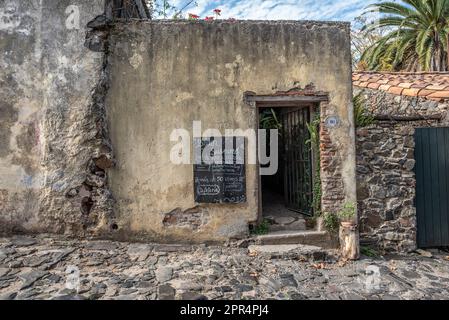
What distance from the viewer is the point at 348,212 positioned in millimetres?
5176

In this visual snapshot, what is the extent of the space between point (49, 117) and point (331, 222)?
4562 millimetres

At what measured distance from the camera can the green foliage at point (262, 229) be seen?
204 inches

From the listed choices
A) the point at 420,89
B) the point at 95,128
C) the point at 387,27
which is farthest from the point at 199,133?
the point at 387,27

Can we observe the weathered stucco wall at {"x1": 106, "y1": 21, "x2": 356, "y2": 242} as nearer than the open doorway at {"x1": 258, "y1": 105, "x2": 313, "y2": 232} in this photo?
Yes

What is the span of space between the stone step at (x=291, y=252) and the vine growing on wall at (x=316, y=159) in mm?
633

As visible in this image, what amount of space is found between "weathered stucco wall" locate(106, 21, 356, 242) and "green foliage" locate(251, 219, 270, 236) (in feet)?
0.59

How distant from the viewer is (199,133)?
5.11 m

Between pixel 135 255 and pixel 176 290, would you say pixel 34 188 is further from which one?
pixel 176 290

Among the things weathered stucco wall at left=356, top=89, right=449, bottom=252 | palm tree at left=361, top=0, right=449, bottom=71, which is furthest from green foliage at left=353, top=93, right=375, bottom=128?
palm tree at left=361, top=0, right=449, bottom=71

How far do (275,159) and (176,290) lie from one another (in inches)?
124

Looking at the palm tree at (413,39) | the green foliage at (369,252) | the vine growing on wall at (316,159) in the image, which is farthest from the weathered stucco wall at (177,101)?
the palm tree at (413,39)

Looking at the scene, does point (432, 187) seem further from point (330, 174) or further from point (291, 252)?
point (291, 252)

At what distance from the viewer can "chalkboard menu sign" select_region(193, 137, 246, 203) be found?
16.6ft

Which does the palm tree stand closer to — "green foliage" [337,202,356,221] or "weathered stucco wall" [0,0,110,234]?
"green foliage" [337,202,356,221]
